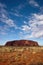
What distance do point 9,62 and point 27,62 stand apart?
3.18m

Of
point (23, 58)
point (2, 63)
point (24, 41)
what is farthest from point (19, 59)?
point (24, 41)

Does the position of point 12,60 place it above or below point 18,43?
below

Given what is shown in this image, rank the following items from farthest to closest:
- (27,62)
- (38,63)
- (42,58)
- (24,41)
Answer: (24,41) < (42,58) < (27,62) < (38,63)

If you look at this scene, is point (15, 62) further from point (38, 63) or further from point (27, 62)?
point (38, 63)

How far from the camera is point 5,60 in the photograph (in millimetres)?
27625

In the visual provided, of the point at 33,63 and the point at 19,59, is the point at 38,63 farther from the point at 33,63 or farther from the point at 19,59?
the point at 19,59

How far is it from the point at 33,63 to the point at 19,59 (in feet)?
12.5

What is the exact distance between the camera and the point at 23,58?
28.8m

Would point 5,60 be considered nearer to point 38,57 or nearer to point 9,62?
point 9,62

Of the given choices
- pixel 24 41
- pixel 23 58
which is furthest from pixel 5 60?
pixel 24 41

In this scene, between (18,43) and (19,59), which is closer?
(19,59)

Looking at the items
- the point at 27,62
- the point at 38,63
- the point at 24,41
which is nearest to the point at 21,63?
the point at 27,62

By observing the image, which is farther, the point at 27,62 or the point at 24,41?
the point at 24,41

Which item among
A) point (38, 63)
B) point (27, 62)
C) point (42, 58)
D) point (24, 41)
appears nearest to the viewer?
point (38, 63)
